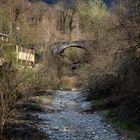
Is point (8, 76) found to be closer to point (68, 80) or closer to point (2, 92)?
point (2, 92)

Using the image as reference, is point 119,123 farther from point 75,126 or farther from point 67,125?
point 67,125

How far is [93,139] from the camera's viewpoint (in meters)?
14.1

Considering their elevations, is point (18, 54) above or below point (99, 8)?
below

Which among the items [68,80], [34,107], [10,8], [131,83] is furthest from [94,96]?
[10,8]

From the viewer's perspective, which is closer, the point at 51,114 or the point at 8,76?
the point at 8,76

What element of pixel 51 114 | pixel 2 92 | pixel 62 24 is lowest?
pixel 51 114

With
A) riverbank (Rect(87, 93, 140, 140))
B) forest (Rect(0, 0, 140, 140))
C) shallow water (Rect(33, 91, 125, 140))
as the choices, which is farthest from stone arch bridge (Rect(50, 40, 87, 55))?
shallow water (Rect(33, 91, 125, 140))

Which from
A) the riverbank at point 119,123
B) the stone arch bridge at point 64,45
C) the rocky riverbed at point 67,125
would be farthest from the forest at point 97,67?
the stone arch bridge at point 64,45

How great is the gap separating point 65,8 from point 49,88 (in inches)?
1584

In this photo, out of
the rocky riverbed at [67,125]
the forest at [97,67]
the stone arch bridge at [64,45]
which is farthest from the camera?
the stone arch bridge at [64,45]

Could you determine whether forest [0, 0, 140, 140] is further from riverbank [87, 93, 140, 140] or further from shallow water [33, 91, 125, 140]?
shallow water [33, 91, 125, 140]

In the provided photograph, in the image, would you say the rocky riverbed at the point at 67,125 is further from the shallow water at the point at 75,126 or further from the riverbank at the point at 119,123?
the riverbank at the point at 119,123

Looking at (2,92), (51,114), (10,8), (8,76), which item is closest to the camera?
(2,92)

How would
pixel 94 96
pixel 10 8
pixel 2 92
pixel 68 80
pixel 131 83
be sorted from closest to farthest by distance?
pixel 2 92
pixel 131 83
pixel 94 96
pixel 68 80
pixel 10 8
